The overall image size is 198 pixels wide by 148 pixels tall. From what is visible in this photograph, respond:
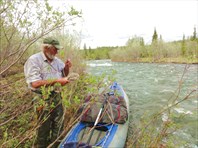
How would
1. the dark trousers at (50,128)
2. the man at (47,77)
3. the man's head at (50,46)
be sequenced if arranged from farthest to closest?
the dark trousers at (50,128)
the man's head at (50,46)
the man at (47,77)

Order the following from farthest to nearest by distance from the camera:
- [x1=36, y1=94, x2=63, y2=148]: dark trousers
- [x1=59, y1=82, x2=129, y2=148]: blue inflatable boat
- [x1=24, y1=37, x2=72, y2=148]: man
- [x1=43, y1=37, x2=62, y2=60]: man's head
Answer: [x1=59, y1=82, x2=129, y2=148]: blue inflatable boat
[x1=36, y1=94, x2=63, y2=148]: dark trousers
[x1=43, y1=37, x2=62, y2=60]: man's head
[x1=24, y1=37, x2=72, y2=148]: man

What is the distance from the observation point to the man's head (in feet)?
9.32

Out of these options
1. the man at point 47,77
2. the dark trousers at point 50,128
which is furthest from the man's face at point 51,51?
the dark trousers at point 50,128

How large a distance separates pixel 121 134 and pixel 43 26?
2.99 metres

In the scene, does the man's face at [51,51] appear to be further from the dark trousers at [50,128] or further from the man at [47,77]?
the dark trousers at [50,128]

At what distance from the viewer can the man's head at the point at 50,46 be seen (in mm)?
2840

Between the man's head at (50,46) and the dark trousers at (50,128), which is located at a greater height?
the man's head at (50,46)

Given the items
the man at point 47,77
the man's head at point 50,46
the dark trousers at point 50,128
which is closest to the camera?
the man at point 47,77

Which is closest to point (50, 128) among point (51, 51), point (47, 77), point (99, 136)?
point (47, 77)

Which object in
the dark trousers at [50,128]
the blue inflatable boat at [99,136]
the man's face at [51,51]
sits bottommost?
the blue inflatable boat at [99,136]

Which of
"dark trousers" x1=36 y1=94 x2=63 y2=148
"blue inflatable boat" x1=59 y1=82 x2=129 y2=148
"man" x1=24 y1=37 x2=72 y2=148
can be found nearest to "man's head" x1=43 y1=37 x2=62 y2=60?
"man" x1=24 y1=37 x2=72 y2=148

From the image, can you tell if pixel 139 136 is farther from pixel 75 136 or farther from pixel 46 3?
pixel 46 3

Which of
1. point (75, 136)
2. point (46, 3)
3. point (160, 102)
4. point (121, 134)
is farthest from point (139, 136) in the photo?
point (160, 102)

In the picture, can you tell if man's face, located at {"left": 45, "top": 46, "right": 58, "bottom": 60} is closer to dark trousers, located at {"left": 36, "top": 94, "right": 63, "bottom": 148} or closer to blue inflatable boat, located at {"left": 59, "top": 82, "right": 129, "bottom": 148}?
dark trousers, located at {"left": 36, "top": 94, "right": 63, "bottom": 148}
